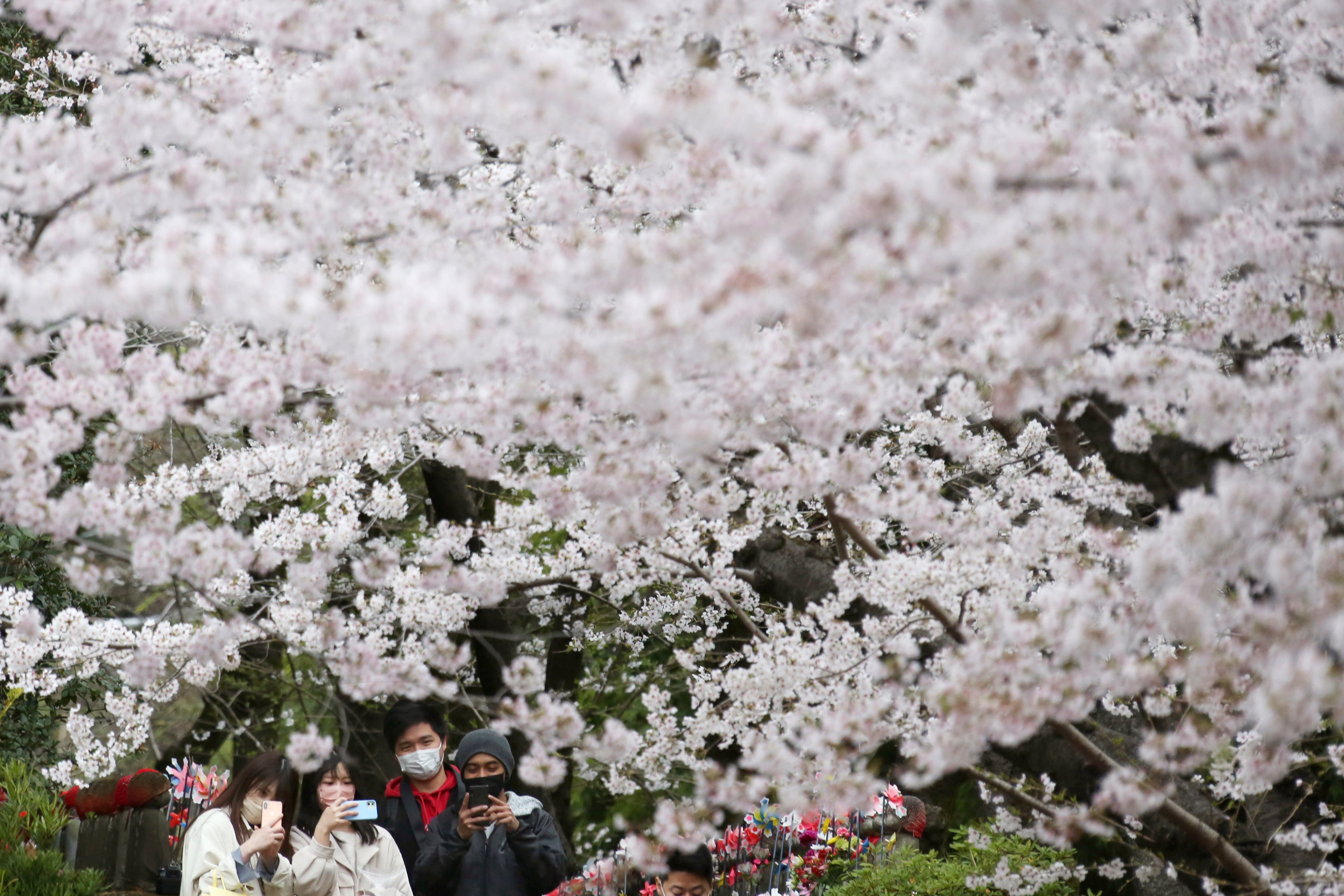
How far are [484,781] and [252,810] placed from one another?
0.85 m

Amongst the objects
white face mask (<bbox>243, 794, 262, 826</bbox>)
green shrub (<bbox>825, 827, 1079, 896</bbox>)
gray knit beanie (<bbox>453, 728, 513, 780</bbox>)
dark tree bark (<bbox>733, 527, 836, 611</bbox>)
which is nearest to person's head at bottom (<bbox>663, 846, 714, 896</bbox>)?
gray knit beanie (<bbox>453, 728, 513, 780</bbox>)

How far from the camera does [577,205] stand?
3.55m

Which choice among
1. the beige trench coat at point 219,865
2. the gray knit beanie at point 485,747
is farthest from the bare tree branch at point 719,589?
the beige trench coat at point 219,865

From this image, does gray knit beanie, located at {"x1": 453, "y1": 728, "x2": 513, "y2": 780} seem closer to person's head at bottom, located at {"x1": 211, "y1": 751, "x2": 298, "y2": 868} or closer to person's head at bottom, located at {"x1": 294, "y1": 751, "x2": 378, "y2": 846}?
person's head at bottom, located at {"x1": 294, "y1": 751, "x2": 378, "y2": 846}

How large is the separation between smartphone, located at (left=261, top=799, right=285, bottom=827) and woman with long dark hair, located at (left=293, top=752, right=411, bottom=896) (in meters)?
0.18

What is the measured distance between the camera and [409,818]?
466cm

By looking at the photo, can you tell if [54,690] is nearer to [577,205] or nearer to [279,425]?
[279,425]

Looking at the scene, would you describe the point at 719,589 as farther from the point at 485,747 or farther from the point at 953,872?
the point at 953,872

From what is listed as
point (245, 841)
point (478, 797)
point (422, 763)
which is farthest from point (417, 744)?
point (245, 841)

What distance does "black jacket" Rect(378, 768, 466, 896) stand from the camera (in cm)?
456

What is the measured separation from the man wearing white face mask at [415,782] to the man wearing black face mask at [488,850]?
0.62 ft

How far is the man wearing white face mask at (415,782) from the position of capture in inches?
183

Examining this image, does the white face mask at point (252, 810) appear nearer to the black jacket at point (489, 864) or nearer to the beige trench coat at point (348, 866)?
the beige trench coat at point (348, 866)

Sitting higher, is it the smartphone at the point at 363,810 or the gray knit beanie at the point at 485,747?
the smartphone at the point at 363,810
